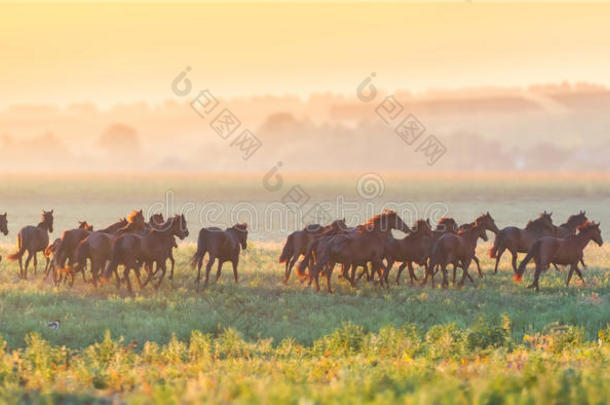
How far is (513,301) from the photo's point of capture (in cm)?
1695

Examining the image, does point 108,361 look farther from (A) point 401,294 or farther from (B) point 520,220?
(B) point 520,220

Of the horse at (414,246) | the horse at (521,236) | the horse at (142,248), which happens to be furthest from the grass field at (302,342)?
the horse at (521,236)

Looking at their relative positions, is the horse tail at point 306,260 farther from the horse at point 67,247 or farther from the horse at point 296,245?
the horse at point 67,247

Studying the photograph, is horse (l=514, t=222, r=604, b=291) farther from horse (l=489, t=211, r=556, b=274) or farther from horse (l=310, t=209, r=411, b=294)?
horse (l=310, t=209, r=411, b=294)

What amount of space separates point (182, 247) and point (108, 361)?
1743 cm

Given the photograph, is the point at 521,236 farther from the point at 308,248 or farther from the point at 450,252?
the point at 308,248

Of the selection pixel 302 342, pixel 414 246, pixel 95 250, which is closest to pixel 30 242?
pixel 95 250

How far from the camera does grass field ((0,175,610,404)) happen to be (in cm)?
797

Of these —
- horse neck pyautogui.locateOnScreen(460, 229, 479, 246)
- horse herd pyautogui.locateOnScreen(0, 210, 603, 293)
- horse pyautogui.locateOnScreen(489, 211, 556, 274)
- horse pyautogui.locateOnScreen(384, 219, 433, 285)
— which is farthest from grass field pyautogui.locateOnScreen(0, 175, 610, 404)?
horse neck pyautogui.locateOnScreen(460, 229, 479, 246)

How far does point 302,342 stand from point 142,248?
5855 millimetres

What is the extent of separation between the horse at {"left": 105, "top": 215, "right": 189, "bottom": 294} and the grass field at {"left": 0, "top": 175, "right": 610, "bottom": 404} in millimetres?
710

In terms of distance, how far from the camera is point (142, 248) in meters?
17.3

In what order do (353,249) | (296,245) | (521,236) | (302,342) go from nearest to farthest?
(302,342), (353,249), (296,245), (521,236)

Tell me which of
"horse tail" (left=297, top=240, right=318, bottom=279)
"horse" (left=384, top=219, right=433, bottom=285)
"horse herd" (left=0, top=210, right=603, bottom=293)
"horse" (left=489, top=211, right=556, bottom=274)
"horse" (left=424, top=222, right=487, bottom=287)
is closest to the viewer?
"horse herd" (left=0, top=210, right=603, bottom=293)
